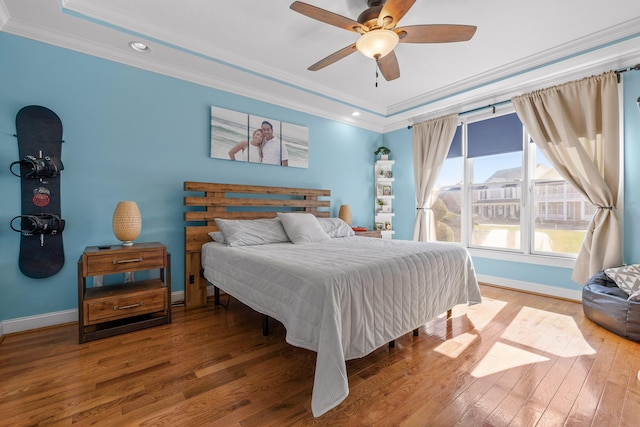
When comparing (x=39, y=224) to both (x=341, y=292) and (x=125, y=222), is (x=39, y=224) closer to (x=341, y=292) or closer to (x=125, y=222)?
(x=125, y=222)

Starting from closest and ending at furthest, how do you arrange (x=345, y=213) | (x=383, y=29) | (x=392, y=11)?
1. (x=392, y=11)
2. (x=383, y=29)
3. (x=345, y=213)

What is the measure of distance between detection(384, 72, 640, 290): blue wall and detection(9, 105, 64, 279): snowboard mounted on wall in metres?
4.50

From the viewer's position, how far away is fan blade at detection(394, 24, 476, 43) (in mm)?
1993

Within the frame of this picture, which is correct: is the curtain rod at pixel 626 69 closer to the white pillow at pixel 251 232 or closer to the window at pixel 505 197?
the window at pixel 505 197

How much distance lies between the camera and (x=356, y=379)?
1722 millimetres

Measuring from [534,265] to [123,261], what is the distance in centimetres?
449

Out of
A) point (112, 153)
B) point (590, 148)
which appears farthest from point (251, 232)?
point (590, 148)

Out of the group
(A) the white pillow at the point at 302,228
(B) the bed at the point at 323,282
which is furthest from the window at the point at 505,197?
(A) the white pillow at the point at 302,228

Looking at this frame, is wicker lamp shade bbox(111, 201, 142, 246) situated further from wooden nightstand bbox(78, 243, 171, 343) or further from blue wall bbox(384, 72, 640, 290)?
blue wall bbox(384, 72, 640, 290)

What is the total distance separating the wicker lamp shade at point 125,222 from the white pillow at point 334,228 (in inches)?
77.7

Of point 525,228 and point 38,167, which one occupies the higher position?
point 38,167

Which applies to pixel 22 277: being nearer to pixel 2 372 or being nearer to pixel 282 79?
pixel 2 372

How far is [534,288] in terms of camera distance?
3.51 meters

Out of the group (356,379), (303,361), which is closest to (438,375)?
(356,379)
